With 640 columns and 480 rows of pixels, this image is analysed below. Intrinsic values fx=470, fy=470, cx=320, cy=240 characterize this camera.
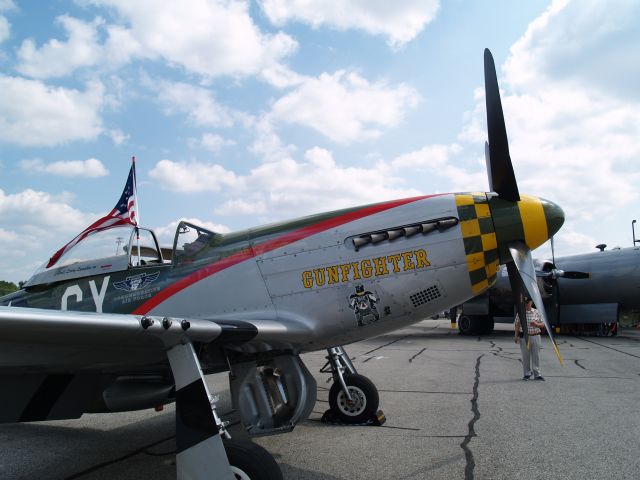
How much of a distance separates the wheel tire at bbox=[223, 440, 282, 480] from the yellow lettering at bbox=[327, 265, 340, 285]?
161 cm

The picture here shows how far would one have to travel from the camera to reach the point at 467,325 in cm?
2036

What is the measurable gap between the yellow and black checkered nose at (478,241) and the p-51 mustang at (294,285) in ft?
0.03

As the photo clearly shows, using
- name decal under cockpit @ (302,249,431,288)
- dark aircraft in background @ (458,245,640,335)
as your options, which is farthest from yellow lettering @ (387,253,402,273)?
dark aircraft in background @ (458,245,640,335)

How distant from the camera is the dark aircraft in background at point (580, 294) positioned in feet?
58.7

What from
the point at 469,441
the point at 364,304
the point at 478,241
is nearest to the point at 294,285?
the point at 364,304

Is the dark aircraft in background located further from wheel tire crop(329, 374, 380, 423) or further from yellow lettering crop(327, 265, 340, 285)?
yellow lettering crop(327, 265, 340, 285)

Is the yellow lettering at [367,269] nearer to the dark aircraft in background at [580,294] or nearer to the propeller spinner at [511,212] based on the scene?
the propeller spinner at [511,212]

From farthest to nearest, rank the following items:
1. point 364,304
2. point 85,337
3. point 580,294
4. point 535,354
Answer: point 580,294 < point 535,354 < point 364,304 < point 85,337

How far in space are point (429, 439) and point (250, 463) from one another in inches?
91.2

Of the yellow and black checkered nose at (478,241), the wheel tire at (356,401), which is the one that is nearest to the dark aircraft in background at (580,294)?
the wheel tire at (356,401)

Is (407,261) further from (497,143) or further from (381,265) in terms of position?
(497,143)

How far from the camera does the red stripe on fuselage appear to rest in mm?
4488

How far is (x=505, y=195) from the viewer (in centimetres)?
444

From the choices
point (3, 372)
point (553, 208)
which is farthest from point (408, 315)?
point (3, 372)
